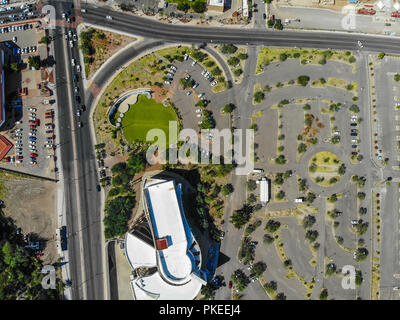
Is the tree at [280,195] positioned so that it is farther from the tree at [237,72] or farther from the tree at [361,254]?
the tree at [237,72]

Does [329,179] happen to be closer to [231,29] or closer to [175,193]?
[175,193]

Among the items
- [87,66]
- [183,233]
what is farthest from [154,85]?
[183,233]

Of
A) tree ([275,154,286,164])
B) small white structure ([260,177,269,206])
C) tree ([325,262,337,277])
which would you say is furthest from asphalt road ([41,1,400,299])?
tree ([325,262,337,277])

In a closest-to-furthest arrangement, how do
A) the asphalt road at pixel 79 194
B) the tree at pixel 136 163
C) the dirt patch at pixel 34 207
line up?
the tree at pixel 136 163
the asphalt road at pixel 79 194
the dirt patch at pixel 34 207

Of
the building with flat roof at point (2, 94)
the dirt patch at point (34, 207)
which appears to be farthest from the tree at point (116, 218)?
the building with flat roof at point (2, 94)

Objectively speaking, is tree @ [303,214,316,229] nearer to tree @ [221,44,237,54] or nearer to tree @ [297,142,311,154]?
tree @ [297,142,311,154]
